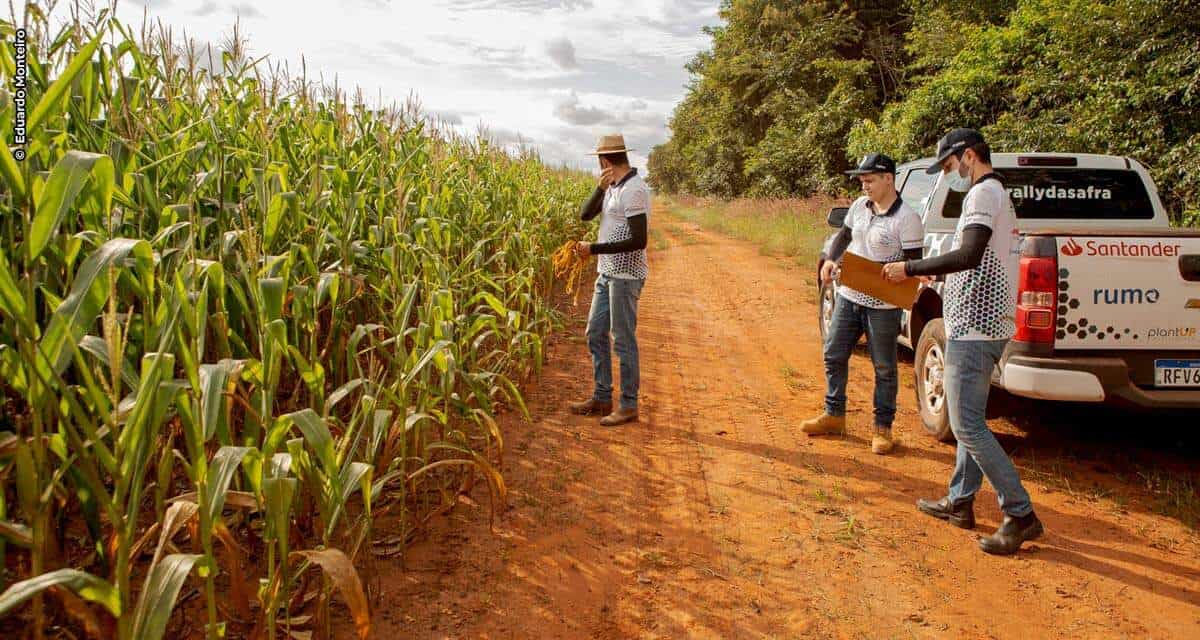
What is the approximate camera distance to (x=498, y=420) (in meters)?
5.57

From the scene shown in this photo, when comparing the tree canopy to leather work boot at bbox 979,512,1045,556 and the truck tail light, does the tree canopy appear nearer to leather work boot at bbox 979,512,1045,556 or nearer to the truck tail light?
the truck tail light

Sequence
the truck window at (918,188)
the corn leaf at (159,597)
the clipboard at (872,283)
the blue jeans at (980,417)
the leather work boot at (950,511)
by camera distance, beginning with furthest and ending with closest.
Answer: the truck window at (918,188) < the clipboard at (872,283) < the leather work boot at (950,511) < the blue jeans at (980,417) < the corn leaf at (159,597)

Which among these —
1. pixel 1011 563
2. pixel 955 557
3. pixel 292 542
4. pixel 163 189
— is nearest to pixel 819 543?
pixel 955 557

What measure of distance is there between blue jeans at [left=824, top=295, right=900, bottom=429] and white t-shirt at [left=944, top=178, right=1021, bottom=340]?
1139mm

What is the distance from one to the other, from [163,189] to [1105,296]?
4.74 meters

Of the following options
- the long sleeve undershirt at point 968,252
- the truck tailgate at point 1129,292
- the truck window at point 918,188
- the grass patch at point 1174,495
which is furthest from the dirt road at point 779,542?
the truck window at point 918,188

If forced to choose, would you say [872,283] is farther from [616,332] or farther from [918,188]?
[918,188]

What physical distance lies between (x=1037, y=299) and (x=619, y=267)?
2.53 m

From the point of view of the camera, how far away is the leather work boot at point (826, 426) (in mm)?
5324

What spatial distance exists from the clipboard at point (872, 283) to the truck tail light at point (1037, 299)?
0.55 metres

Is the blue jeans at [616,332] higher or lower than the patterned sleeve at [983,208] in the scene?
lower

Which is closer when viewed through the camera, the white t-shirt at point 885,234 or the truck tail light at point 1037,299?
the truck tail light at point 1037,299

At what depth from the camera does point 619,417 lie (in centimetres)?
553

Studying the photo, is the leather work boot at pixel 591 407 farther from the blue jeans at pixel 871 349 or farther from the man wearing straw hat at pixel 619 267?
the blue jeans at pixel 871 349
